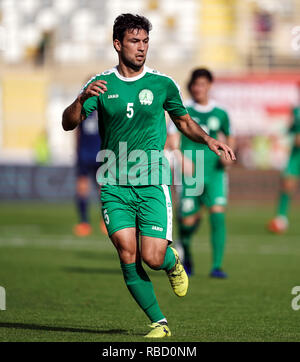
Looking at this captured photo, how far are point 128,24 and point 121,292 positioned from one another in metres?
3.46

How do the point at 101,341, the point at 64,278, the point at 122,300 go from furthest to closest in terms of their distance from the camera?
the point at 64,278 → the point at 122,300 → the point at 101,341

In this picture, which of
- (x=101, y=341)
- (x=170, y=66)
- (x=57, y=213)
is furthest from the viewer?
(x=170, y=66)

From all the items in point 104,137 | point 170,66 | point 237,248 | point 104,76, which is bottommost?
point 237,248

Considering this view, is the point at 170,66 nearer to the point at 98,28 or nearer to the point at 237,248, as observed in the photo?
the point at 98,28

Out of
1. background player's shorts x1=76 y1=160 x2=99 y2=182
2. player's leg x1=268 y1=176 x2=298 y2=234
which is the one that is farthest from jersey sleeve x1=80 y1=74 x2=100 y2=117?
player's leg x1=268 y1=176 x2=298 y2=234

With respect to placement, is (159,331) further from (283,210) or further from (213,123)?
(283,210)

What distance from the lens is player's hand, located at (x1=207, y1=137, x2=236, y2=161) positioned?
5660 millimetres

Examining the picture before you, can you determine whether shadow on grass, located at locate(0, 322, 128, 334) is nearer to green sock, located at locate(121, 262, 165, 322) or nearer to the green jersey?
green sock, located at locate(121, 262, 165, 322)

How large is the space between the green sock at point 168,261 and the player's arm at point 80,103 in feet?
3.73

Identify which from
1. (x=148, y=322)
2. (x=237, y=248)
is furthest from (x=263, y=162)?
(x=148, y=322)

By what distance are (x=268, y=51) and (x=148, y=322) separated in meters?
22.1

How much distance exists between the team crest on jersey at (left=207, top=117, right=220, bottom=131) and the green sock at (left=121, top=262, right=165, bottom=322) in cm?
403

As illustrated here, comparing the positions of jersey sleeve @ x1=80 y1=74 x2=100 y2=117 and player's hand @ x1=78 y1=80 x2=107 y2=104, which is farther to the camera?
jersey sleeve @ x1=80 y1=74 x2=100 y2=117
